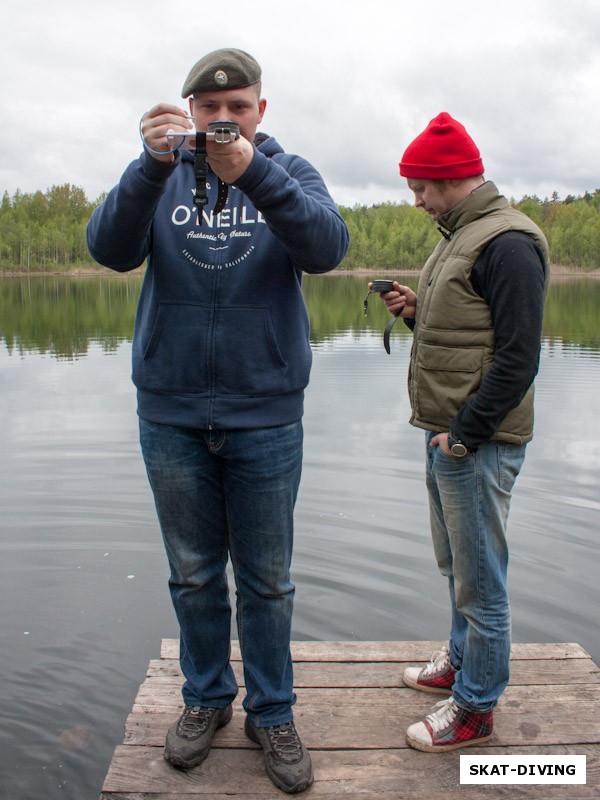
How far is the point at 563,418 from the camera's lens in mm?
10562

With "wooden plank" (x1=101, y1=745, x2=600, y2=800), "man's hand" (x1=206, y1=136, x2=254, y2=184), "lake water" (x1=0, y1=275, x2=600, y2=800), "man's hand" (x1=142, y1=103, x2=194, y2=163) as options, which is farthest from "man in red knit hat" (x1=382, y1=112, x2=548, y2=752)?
"lake water" (x1=0, y1=275, x2=600, y2=800)

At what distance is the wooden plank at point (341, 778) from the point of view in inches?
95.0

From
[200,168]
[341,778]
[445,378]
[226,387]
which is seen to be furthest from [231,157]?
[341,778]

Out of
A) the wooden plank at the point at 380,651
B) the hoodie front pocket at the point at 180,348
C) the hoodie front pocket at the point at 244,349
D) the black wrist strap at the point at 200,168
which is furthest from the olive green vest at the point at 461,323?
the wooden plank at the point at 380,651

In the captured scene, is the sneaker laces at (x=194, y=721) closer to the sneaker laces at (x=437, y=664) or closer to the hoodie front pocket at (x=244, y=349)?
the sneaker laces at (x=437, y=664)

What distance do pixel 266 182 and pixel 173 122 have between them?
0.31 metres

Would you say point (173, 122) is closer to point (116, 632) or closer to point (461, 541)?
point (461, 541)

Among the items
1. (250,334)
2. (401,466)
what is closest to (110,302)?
(401,466)

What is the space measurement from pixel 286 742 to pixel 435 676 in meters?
0.77

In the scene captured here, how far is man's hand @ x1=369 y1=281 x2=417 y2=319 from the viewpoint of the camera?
2.92 meters

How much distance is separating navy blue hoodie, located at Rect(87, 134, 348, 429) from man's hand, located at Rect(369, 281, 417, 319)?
57 cm

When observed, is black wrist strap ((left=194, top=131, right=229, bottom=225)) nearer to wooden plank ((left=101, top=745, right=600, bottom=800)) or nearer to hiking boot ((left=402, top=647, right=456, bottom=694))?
wooden plank ((left=101, top=745, right=600, bottom=800))

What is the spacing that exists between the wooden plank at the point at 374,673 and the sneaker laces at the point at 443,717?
1.43 ft

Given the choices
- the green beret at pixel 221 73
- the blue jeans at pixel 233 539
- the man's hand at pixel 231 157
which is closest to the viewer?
the man's hand at pixel 231 157
